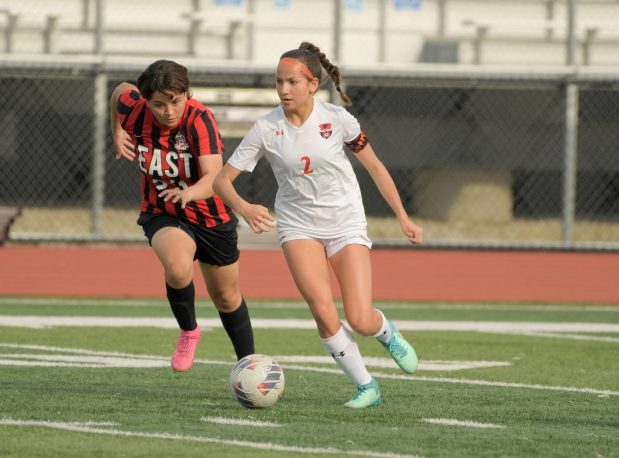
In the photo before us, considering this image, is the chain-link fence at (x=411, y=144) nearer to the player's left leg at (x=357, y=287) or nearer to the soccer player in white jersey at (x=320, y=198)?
the soccer player in white jersey at (x=320, y=198)

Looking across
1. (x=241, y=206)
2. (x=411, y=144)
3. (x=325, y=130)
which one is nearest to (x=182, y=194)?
(x=241, y=206)

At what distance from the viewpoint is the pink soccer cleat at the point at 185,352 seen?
7.21 m

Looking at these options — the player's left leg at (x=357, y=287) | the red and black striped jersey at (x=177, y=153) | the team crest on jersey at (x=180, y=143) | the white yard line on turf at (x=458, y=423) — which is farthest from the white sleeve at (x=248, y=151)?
the white yard line on turf at (x=458, y=423)

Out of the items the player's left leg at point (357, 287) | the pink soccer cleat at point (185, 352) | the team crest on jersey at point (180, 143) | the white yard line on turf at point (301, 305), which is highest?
the team crest on jersey at point (180, 143)

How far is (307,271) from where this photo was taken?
646cm

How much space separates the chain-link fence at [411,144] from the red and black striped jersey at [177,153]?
6.57 m

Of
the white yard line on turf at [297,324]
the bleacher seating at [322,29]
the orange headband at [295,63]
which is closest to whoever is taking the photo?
the orange headband at [295,63]

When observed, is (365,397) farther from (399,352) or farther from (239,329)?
(239,329)

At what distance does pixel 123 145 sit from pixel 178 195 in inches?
36.1

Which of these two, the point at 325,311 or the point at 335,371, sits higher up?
the point at 325,311

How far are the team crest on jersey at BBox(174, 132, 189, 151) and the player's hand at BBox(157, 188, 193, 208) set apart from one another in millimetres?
218

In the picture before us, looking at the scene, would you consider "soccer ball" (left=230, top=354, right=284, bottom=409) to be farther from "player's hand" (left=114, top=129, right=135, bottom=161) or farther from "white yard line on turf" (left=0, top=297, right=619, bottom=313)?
"white yard line on turf" (left=0, top=297, right=619, bottom=313)

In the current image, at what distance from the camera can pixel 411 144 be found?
1492cm

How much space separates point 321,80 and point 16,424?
7.59ft
